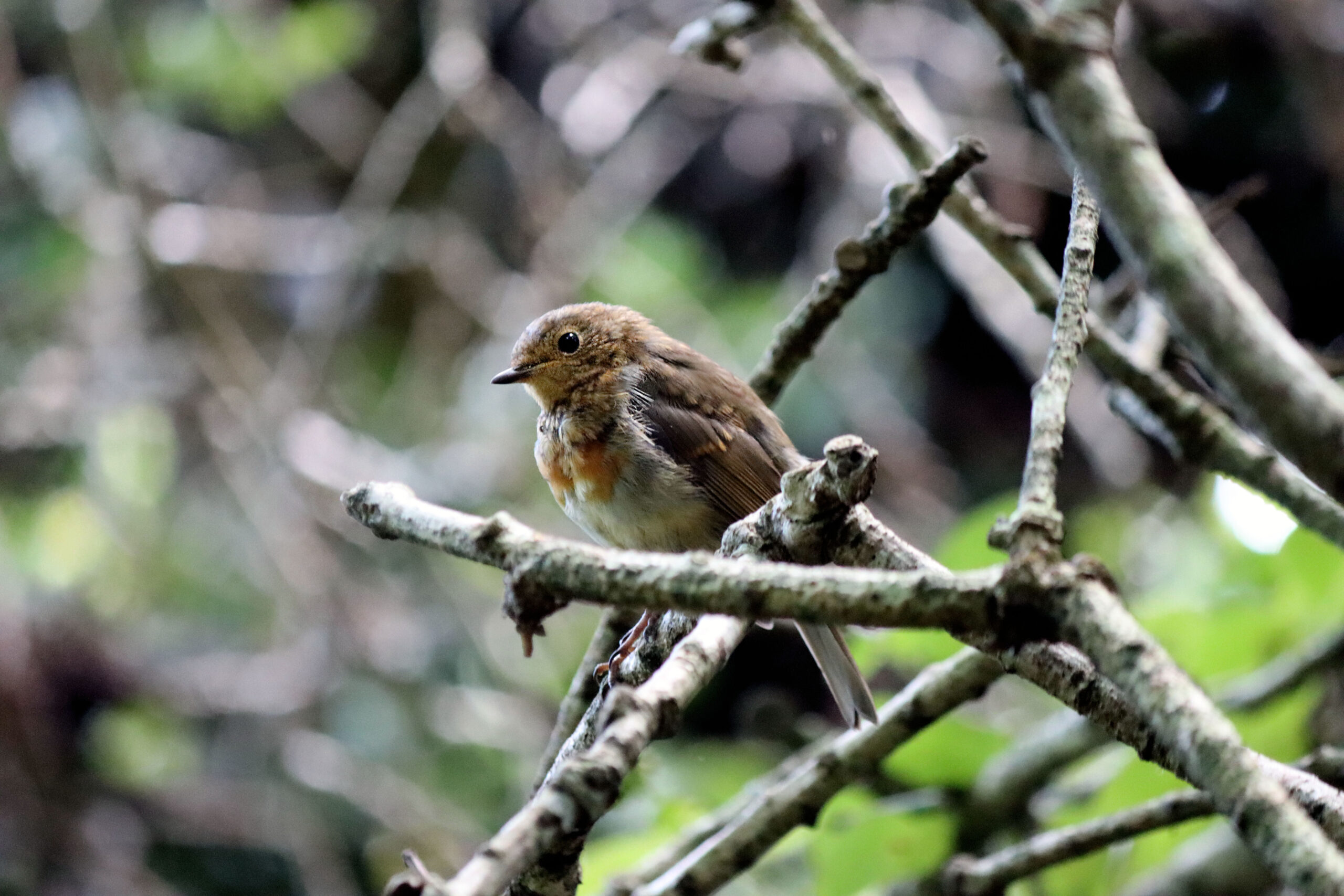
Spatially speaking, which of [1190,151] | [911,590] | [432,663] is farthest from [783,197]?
[911,590]

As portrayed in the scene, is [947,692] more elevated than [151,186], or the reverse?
[151,186]

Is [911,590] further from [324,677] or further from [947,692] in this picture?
[324,677]

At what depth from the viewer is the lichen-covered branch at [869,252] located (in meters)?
1.97

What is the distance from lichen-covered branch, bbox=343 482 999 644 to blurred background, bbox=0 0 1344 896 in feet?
12.1

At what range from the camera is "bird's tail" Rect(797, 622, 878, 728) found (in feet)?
9.09

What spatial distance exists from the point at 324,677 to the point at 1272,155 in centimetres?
480

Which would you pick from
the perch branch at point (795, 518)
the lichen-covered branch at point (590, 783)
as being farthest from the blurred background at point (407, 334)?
the lichen-covered branch at point (590, 783)

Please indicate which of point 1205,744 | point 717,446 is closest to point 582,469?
point 717,446

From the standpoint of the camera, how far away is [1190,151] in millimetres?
5668

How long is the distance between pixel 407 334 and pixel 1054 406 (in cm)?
627

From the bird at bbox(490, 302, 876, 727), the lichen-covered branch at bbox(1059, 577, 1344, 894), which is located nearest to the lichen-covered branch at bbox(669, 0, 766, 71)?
the bird at bbox(490, 302, 876, 727)

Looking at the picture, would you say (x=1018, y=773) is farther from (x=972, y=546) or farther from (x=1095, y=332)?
(x=1095, y=332)

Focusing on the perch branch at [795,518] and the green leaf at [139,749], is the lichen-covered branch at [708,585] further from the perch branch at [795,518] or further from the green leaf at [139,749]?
the green leaf at [139,749]

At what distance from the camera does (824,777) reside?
2299 millimetres
